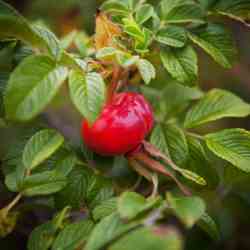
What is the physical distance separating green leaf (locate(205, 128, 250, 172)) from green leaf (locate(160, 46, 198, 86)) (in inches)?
5.5

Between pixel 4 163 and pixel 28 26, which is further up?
pixel 28 26

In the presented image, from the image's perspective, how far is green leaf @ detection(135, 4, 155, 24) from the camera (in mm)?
1218

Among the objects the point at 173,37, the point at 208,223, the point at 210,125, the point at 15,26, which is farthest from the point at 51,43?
the point at 210,125

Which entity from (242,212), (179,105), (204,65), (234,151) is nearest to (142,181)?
(179,105)

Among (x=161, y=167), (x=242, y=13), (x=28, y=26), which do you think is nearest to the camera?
(x=28, y=26)

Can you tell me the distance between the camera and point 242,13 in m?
1.32

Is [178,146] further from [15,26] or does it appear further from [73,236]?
[15,26]

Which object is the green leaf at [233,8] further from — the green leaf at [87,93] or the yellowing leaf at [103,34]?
the green leaf at [87,93]

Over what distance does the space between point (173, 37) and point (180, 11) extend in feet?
0.26

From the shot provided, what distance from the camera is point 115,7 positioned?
126 centimetres

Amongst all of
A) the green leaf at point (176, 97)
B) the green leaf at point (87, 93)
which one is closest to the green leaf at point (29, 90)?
the green leaf at point (87, 93)

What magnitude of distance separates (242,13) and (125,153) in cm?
45

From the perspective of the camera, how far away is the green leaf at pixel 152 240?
0.76m

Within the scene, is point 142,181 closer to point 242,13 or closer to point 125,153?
point 125,153
